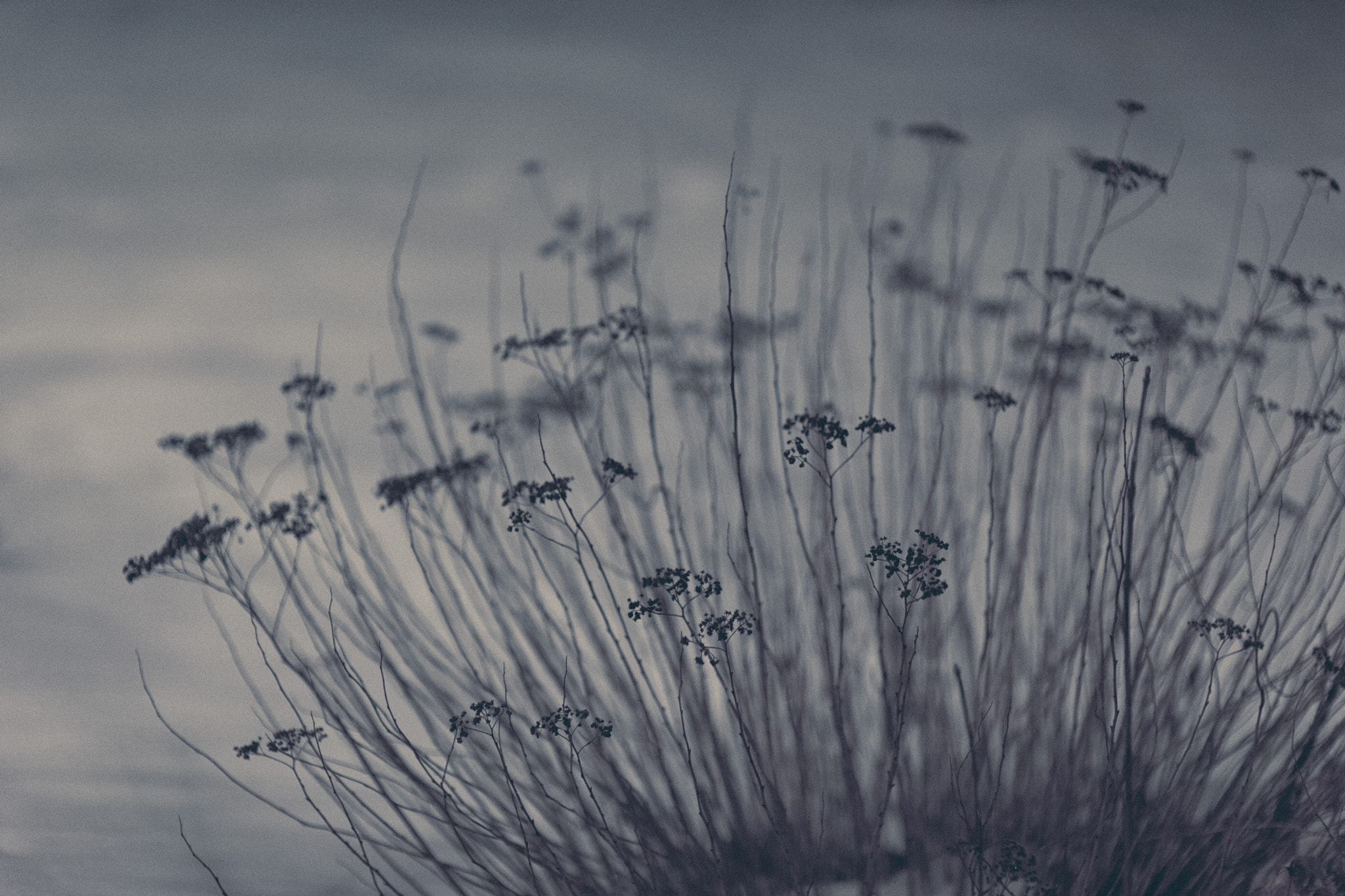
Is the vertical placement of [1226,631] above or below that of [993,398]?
below

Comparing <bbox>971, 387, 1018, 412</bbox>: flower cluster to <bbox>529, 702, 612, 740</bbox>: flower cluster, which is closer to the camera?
<bbox>529, 702, 612, 740</bbox>: flower cluster

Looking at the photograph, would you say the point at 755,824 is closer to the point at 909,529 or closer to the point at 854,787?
the point at 854,787

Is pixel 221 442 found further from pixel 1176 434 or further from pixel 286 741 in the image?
pixel 1176 434

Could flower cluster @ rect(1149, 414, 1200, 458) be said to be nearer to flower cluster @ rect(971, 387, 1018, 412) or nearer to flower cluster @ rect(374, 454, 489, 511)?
flower cluster @ rect(971, 387, 1018, 412)

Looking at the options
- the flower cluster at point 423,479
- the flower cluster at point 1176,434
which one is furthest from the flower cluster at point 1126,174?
the flower cluster at point 423,479

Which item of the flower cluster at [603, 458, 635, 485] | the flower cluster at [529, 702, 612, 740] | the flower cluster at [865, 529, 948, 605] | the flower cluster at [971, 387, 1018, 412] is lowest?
the flower cluster at [529, 702, 612, 740]

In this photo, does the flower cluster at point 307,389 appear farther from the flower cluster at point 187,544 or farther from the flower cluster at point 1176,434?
the flower cluster at point 1176,434

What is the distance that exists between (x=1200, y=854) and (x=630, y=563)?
3.27 m

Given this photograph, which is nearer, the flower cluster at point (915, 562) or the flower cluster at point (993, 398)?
the flower cluster at point (915, 562)

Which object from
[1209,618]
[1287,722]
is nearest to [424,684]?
[1209,618]

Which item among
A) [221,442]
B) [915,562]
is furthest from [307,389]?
[915,562]

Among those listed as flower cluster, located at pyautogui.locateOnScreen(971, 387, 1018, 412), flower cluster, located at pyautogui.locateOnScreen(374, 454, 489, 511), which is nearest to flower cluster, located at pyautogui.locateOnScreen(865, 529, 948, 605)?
flower cluster, located at pyautogui.locateOnScreen(971, 387, 1018, 412)

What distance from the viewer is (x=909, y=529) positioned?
4512 millimetres

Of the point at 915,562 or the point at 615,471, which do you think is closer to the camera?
the point at 915,562
